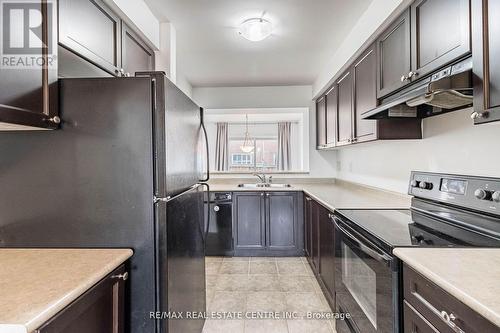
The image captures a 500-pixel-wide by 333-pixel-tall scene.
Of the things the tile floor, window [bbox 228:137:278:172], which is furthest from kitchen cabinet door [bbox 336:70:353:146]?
window [bbox 228:137:278:172]

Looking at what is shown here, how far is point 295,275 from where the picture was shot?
3.01 metres

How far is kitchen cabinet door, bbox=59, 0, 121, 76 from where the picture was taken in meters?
1.28

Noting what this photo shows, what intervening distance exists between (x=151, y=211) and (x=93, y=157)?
36 centimetres

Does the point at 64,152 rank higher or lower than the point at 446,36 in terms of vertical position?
lower

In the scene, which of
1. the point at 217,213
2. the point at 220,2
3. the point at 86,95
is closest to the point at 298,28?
the point at 220,2

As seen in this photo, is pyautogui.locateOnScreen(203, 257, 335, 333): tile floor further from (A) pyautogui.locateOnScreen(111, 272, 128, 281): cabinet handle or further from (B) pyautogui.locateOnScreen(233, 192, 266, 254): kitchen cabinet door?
(A) pyautogui.locateOnScreen(111, 272, 128, 281): cabinet handle

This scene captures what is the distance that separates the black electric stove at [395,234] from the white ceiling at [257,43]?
1400 millimetres

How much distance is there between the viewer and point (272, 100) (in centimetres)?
421

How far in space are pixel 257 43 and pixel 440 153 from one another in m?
1.82

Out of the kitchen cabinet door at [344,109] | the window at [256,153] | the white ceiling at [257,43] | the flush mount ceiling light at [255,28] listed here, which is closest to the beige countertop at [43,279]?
the white ceiling at [257,43]

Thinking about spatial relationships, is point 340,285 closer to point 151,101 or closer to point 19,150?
point 151,101

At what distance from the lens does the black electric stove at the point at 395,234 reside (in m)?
1.17

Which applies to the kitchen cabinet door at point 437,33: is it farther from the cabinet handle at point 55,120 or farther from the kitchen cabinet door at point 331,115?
the cabinet handle at point 55,120

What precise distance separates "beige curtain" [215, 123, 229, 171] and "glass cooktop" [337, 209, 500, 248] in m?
3.95
